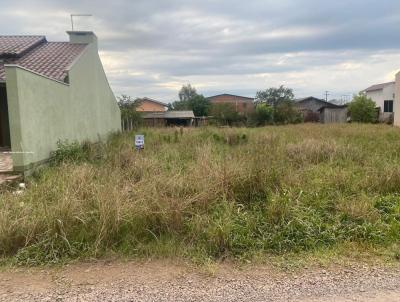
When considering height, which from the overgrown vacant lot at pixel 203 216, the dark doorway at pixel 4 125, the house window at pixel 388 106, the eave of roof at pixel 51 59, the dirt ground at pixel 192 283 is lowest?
the dirt ground at pixel 192 283

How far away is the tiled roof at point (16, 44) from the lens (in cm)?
1226

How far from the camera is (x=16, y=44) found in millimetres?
13727

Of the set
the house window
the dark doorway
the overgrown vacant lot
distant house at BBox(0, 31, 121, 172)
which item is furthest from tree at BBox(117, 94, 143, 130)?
the house window

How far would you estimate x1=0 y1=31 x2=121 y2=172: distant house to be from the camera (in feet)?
21.8

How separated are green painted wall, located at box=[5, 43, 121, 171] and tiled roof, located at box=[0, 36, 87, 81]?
1.31 ft

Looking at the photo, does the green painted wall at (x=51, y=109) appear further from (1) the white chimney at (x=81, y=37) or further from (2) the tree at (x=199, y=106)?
(2) the tree at (x=199, y=106)

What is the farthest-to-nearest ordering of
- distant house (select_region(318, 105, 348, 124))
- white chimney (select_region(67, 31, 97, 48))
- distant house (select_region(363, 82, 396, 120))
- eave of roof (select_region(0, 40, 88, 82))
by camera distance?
1. distant house (select_region(363, 82, 396, 120))
2. distant house (select_region(318, 105, 348, 124))
3. white chimney (select_region(67, 31, 97, 48))
4. eave of roof (select_region(0, 40, 88, 82))

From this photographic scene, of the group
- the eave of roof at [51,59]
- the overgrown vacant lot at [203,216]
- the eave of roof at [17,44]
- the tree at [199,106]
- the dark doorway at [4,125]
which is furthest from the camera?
the tree at [199,106]

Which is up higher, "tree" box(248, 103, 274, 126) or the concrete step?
"tree" box(248, 103, 274, 126)

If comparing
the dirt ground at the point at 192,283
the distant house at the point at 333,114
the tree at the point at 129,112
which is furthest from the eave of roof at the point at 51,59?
the distant house at the point at 333,114

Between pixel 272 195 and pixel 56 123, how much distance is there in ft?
22.9

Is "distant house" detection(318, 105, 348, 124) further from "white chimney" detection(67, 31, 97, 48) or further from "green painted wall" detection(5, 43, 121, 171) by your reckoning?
"white chimney" detection(67, 31, 97, 48)

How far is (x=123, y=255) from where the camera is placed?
3.53m

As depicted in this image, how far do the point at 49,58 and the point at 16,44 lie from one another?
2415 millimetres
